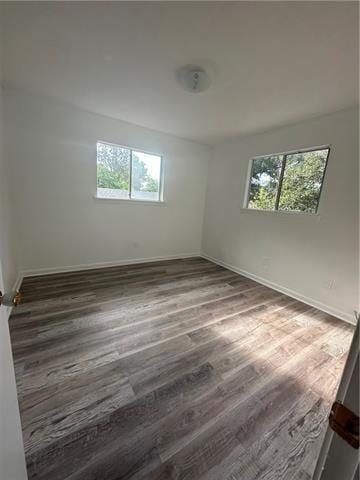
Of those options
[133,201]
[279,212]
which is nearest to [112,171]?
[133,201]

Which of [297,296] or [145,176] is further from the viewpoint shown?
[145,176]

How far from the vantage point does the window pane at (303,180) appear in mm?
2707

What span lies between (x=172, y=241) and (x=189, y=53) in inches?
122

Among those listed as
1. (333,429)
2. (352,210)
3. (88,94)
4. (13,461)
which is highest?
(88,94)

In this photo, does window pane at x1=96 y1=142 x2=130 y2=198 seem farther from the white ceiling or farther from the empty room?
the white ceiling

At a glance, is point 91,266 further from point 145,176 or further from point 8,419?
point 8,419

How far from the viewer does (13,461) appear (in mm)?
638

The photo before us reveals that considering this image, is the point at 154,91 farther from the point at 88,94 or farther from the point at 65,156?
the point at 65,156

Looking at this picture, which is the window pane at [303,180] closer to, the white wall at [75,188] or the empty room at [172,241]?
the empty room at [172,241]

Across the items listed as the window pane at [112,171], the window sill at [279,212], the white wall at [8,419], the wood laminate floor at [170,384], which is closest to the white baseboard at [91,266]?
the wood laminate floor at [170,384]

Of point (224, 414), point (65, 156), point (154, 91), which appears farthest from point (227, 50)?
point (224, 414)

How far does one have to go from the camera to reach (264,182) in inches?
134

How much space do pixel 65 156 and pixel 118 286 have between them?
205cm

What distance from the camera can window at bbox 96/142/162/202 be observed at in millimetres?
3289
